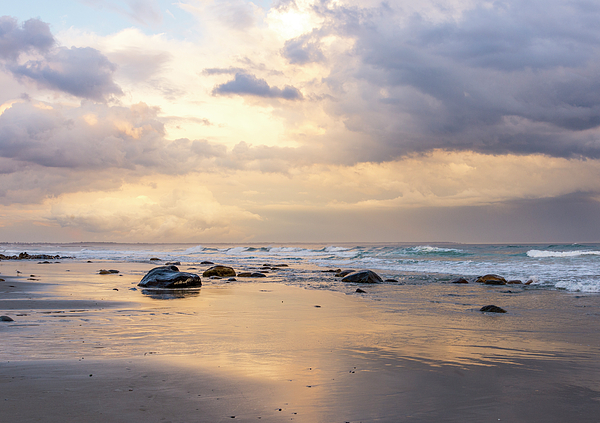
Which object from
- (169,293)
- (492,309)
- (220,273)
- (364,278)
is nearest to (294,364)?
(492,309)

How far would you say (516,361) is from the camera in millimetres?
6418

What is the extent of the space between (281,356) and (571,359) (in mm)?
4610

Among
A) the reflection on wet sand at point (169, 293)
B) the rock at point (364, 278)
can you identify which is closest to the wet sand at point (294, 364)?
the reflection on wet sand at point (169, 293)

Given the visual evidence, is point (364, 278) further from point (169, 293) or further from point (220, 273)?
point (169, 293)

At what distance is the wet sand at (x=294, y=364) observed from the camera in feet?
14.1

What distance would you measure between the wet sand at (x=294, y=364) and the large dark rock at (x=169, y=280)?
539cm

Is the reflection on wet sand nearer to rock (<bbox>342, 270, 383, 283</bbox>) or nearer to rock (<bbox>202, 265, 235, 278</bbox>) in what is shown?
rock (<bbox>202, 265, 235, 278</bbox>)

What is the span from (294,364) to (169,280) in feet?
40.9

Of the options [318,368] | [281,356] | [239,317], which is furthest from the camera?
[239,317]

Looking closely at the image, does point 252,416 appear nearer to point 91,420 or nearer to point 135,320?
point 91,420

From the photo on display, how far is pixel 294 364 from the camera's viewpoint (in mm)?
5965

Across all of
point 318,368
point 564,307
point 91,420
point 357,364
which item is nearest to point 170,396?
point 91,420

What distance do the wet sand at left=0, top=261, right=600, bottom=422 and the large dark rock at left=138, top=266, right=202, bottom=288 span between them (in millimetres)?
5389

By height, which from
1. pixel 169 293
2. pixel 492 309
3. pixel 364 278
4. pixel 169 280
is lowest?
pixel 364 278
